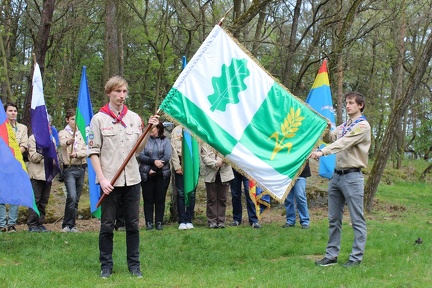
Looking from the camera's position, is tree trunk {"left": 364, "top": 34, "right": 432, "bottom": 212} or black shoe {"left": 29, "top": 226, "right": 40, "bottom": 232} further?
tree trunk {"left": 364, "top": 34, "right": 432, "bottom": 212}

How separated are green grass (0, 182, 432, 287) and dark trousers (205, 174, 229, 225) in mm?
303

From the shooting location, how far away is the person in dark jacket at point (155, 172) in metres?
9.86

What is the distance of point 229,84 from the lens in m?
6.91

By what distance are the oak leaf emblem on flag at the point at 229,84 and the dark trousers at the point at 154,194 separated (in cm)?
349

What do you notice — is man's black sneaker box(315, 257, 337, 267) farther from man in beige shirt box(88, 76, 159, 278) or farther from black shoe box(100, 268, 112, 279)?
black shoe box(100, 268, 112, 279)

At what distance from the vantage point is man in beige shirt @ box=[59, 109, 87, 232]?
936 cm

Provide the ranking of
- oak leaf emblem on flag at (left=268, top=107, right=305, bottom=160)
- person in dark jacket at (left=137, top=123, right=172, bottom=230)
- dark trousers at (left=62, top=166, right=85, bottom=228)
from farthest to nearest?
person in dark jacket at (left=137, top=123, right=172, bottom=230) → dark trousers at (left=62, top=166, right=85, bottom=228) → oak leaf emblem on flag at (left=268, top=107, right=305, bottom=160)

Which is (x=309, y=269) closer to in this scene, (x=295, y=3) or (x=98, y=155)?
(x=98, y=155)

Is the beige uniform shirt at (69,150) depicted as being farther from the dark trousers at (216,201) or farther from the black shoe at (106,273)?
the black shoe at (106,273)

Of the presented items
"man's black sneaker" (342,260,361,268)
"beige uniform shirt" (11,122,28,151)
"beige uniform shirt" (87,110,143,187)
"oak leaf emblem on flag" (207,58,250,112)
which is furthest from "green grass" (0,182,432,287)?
"oak leaf emblem on flag" (207,58,250,112)

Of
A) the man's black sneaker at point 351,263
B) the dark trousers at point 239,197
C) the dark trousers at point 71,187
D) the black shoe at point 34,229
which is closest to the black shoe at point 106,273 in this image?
the man's black sneaker at point 351,263

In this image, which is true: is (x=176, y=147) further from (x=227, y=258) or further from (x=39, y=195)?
(x=227, y=258)

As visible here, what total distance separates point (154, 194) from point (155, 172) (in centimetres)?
45

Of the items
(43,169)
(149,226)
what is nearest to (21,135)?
(43,169)
